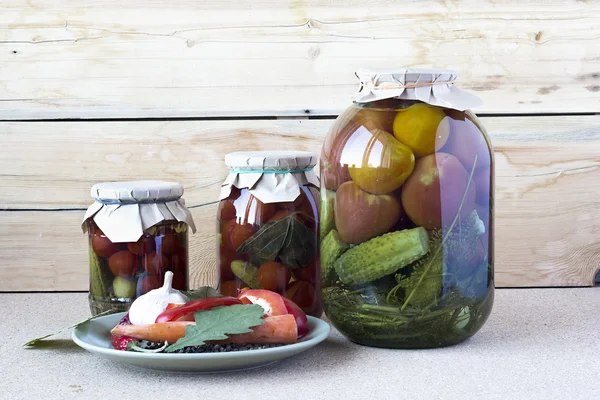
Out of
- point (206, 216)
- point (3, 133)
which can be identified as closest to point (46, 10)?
point (3, 133)

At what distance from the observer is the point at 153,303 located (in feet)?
2.72

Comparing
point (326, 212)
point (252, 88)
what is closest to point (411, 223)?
point (326, 212)

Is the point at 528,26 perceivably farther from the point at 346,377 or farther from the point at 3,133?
the point at 3,133

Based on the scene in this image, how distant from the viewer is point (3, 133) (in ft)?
3.86

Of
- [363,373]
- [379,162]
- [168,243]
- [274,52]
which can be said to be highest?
[274,52]

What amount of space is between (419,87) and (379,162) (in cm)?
9

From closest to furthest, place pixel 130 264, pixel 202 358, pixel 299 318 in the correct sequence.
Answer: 1. pixel 202 358
2. pixel 299 318
3. pixel 130 264

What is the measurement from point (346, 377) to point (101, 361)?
0.26 m

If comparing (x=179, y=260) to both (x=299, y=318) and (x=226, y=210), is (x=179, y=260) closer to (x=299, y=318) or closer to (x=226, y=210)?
(x=226, y=210)

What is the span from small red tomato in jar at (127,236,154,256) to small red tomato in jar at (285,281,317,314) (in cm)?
17

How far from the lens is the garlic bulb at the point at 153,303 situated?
0.82 m

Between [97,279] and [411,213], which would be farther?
[97,279]

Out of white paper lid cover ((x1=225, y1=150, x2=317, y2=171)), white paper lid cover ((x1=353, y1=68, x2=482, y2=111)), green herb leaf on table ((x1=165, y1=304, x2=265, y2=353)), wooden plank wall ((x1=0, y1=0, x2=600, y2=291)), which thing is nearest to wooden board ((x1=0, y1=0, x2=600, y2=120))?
wooden plank wall ((x1=0, y1=0, x2=600, y2=291))

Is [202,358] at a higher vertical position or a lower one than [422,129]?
lower
